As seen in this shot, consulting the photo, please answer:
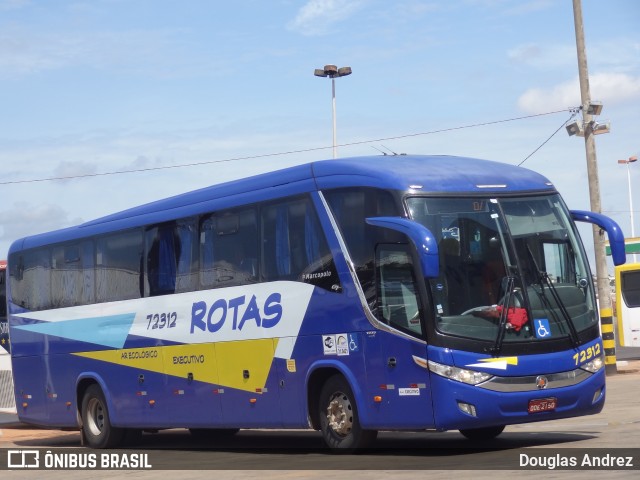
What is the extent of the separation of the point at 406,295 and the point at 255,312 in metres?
3.11

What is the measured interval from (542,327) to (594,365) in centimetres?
96

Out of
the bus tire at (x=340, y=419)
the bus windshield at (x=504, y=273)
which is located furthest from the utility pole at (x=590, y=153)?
the bus tire at (x=340, y=419)

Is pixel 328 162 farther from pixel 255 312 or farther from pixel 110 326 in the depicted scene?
pixel 110 326

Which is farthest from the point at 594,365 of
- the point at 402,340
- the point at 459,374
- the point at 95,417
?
the point at 95,417

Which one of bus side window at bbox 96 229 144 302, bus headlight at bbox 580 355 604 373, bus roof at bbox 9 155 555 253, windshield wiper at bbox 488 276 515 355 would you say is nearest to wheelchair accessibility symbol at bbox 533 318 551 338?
windshield wiper at bbox 488 276 515 355

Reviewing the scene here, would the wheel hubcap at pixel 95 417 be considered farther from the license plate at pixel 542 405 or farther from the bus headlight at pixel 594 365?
the bus headlight at pixel 594 365

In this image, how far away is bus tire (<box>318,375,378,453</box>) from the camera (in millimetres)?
14047

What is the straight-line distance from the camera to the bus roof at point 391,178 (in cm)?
1372

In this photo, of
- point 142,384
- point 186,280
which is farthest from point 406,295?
point 142,384

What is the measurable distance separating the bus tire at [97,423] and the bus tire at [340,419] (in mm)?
6011

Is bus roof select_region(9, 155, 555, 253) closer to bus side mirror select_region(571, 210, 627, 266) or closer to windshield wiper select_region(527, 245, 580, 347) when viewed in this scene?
bus side mirror select_region(571, 210, 627, 266)

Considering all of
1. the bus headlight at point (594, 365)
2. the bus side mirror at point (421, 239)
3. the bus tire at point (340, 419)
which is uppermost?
the bus side mirror at point (421, 239)

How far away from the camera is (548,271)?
13.6m

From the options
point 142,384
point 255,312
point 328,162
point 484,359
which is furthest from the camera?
point 142,384
